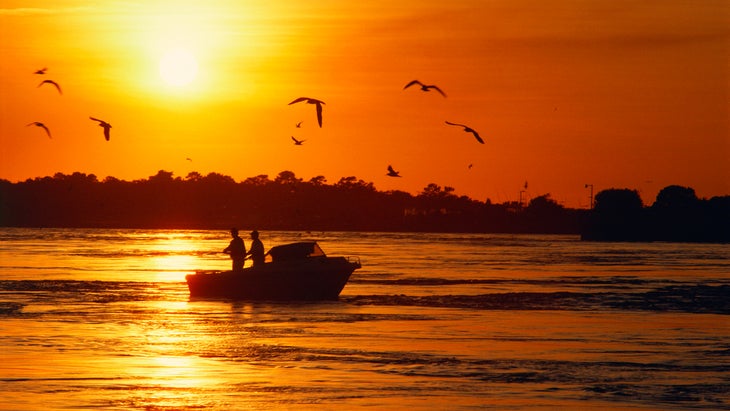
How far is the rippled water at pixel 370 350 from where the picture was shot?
2184 centimetres

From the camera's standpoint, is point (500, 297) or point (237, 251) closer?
point (237, 251)

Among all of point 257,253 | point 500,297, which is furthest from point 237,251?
point 500,297

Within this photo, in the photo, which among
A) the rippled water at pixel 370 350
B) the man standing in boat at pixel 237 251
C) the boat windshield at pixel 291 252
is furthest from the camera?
the boat windshield at pixel 291 252

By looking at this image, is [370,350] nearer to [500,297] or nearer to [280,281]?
[280,281]

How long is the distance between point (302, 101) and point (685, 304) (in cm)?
1432

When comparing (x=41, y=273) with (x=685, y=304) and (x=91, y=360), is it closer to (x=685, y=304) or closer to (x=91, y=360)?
(x=685, y=304)

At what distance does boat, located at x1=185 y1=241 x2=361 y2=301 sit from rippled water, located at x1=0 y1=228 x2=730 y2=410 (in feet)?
1.98

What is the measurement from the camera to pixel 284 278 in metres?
42.8

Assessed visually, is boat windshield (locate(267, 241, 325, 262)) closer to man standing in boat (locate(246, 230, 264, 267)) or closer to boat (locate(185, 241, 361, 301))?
boat (locate(185, 241, 361, 301))

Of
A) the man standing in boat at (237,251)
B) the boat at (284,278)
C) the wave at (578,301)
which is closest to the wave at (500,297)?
the wave at (578,301)

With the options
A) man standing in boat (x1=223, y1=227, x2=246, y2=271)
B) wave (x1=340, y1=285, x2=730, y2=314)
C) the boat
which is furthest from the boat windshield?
wave (x1=340, y1=285, x2=730, y2=314)

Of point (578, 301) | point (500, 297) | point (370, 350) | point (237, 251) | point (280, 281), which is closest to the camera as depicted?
point (370, 350)

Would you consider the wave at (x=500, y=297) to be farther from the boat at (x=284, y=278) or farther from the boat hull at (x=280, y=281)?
the boat at (x=284, y=278)

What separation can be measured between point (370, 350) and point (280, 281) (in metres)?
14.5
